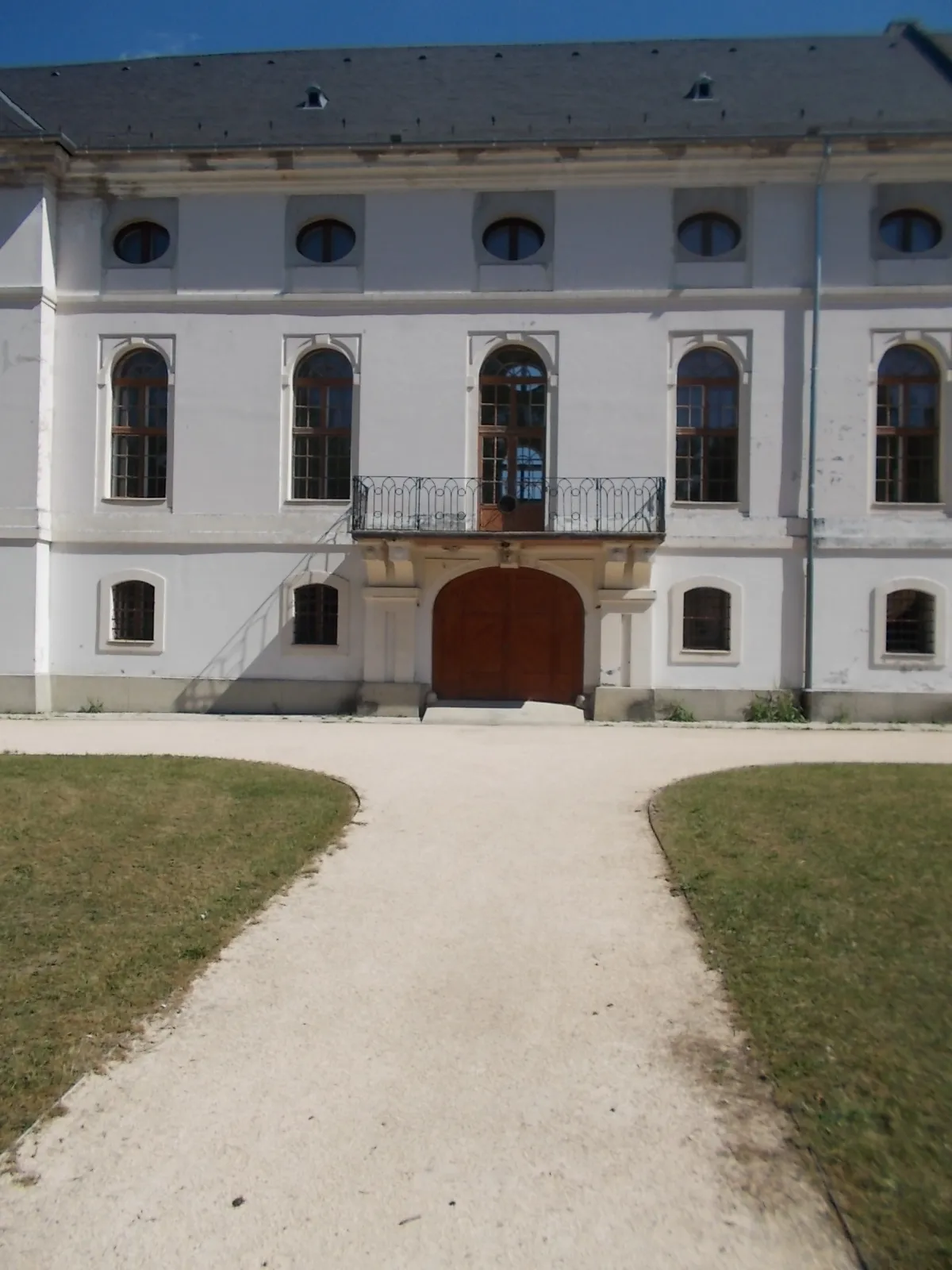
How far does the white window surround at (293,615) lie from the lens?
18.4 m

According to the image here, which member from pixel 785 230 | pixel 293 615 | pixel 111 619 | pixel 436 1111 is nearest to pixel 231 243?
pixel 293 615

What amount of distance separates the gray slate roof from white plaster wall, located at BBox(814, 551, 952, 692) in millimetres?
7849

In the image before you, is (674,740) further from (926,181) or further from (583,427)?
(926,181)

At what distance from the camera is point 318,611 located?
18547 mm

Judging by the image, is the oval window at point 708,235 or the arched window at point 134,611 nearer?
the oval window at point 708,235

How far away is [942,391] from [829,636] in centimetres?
507

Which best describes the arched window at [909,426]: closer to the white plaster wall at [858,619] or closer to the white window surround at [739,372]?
the white plaster wall at [858,619]

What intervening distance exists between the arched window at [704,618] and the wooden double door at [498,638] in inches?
94.7

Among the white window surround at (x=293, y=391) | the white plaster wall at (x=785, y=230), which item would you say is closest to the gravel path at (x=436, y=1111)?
the white window surround at (x=293, y=391)

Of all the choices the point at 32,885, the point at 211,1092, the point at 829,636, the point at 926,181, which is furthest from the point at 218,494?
the point at 211,1092

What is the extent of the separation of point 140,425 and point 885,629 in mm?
14911

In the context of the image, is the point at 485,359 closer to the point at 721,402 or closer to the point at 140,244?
the point at 721,402

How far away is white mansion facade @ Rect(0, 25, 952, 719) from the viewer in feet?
58.6

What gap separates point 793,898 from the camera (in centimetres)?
604
